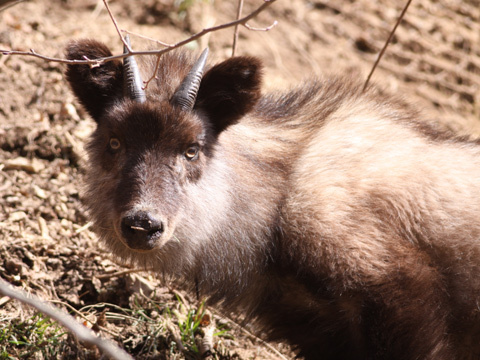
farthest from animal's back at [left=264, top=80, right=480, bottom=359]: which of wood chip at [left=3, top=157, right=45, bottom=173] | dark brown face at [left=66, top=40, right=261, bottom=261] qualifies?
wood chip at [left=3, top=157, right=45, bottom=173]

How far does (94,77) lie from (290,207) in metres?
1.95

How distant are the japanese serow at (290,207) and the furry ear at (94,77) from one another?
1 centimetres

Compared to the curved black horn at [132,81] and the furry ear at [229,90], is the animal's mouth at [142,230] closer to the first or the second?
the curved black horn at [132,81]

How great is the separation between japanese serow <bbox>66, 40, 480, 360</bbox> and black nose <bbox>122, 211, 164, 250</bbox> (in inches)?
6.6

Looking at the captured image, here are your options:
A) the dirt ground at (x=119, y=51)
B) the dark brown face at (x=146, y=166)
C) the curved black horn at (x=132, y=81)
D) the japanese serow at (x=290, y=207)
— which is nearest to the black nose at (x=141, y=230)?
the dark brown face at (x=146, y=166)

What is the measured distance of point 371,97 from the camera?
5.61m

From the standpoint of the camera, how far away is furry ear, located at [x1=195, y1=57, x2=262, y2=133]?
4633 millimetres

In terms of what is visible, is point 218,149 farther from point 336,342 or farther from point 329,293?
point 336,342

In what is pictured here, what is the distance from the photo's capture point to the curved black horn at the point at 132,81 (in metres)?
4.54

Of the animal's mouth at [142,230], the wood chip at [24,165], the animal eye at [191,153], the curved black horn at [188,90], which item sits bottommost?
the wood chip at [24,165]

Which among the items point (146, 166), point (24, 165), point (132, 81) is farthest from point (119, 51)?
point (146, 166)

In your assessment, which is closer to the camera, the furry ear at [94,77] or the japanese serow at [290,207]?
the japanese serow at [290,207]

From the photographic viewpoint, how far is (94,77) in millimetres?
4750

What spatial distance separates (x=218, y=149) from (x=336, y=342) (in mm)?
1938
